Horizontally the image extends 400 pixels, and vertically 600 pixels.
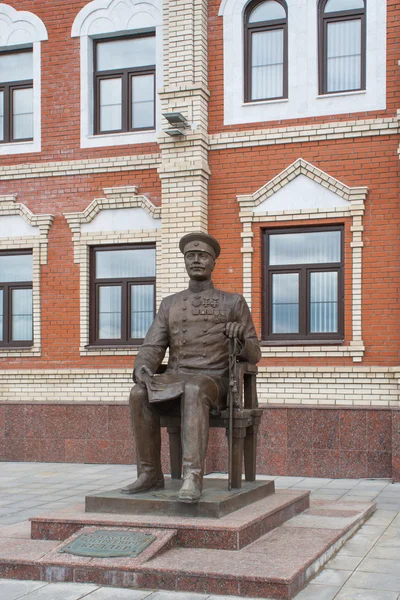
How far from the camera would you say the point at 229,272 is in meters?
11.1

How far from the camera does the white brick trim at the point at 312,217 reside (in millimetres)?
10531

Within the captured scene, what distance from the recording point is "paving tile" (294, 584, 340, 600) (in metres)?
5.26

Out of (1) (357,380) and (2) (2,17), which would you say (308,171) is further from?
(2) (2,17)

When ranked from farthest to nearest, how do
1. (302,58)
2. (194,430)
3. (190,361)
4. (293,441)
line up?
(302,58)
(293,441)
(190,361)
(194,430)

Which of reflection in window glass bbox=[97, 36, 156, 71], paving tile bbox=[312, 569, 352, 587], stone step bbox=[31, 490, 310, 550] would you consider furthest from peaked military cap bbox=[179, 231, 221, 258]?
reflection in window glass bbox=[97, 36, 156, 71]

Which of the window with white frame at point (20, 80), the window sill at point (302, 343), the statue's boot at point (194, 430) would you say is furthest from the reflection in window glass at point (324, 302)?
the window with white frame at point (20, 80)

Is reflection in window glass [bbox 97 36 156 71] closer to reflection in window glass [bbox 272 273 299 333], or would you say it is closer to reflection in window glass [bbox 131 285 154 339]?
reflection in window glass [bbox 131 285 154 339]

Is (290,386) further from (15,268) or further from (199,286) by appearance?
(15,268)

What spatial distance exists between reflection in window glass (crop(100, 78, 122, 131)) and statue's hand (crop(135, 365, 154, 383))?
19.6 ft

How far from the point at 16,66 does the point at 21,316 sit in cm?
373

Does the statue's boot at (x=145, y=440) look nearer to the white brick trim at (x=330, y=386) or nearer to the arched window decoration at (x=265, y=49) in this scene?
the white brick trim at (x=330, y=386)

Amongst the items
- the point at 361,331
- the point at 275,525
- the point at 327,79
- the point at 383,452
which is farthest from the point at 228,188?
the point at 275,525

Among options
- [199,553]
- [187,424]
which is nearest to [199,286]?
[187,424]

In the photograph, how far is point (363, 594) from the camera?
17.5 ft
